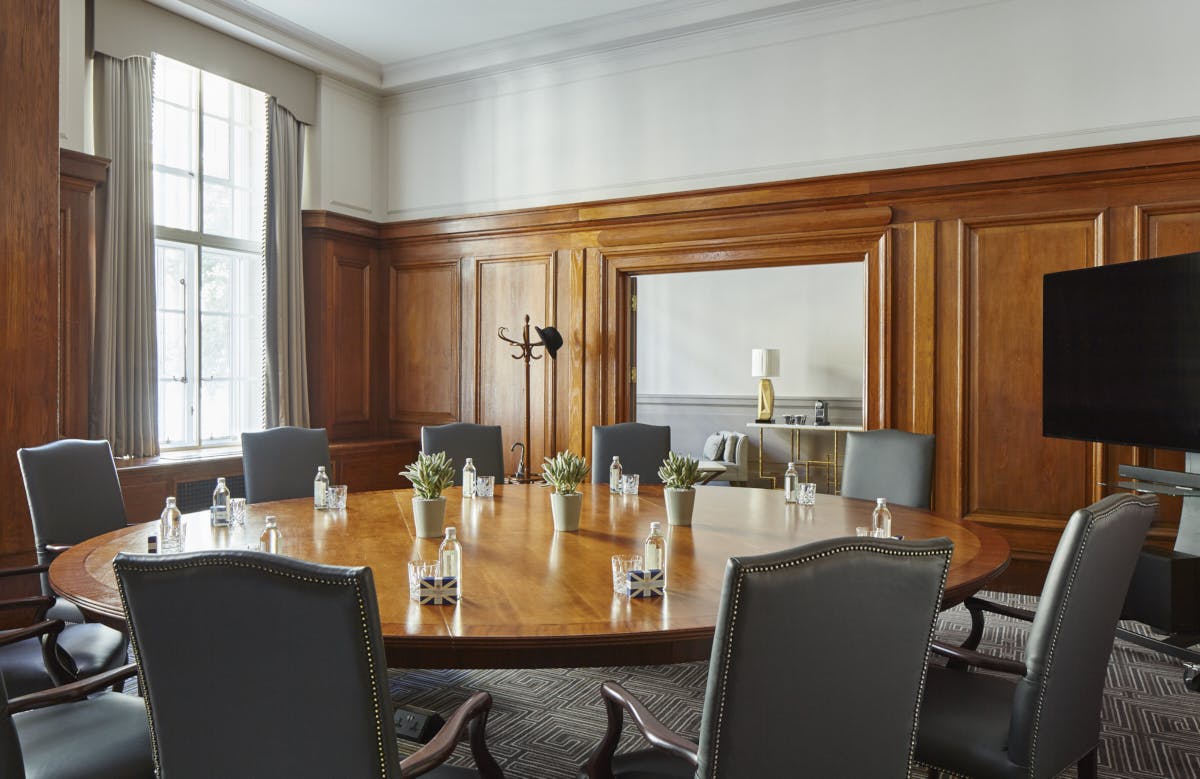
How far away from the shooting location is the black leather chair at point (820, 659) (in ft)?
4.53

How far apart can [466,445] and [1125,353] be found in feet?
11.4

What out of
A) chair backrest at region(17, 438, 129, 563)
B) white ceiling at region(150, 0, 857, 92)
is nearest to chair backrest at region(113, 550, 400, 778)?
chair backrest at region(17, 438, 129, 563)

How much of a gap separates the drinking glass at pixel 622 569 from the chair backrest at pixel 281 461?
225 cm

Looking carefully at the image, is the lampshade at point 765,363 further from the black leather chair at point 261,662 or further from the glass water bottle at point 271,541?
the black leather chair at point 261,662

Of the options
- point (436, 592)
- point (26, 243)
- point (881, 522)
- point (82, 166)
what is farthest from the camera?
point (82, 166)

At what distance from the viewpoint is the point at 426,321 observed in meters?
7.05

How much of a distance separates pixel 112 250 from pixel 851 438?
4572 millimetres

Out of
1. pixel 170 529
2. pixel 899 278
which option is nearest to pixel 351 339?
pixel 899 278

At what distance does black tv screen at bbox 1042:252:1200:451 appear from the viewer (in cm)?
374

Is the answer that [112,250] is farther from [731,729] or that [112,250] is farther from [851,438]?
[731,729]

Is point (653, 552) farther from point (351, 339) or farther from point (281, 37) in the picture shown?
point (281, 37)

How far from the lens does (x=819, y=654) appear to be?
1425 millimetres

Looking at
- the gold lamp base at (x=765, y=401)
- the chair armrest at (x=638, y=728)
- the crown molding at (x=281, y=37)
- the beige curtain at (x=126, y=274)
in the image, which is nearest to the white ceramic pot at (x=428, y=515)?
the chair armrest at (x=638, y=728)

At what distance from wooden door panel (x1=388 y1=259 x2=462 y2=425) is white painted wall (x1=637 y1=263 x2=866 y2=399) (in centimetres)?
338
